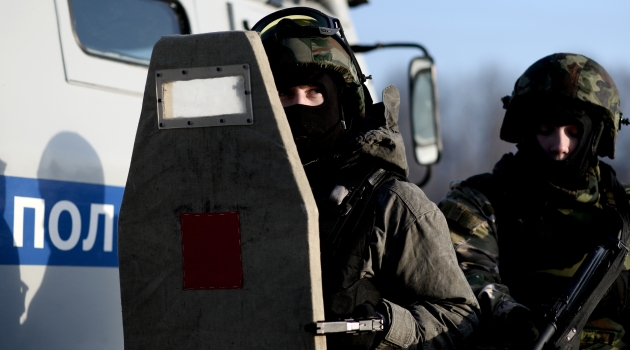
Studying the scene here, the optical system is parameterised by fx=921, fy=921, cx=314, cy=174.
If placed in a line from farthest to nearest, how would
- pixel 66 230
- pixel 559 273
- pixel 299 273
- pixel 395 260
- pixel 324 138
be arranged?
pixel 559 273, pixel 66 230, pixel 324 138, pixel 395 260, pixel 299 273

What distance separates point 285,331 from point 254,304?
103 millimetres

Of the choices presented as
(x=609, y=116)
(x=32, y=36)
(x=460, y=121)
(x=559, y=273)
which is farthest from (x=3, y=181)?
(x=460, y=121)

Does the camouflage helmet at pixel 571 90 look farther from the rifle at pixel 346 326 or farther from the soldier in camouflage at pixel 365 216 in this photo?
the rifle at pixel 346 326

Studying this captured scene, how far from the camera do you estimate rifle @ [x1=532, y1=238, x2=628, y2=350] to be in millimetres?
3137

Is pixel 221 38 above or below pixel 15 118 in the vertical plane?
above

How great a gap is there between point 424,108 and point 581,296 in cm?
147

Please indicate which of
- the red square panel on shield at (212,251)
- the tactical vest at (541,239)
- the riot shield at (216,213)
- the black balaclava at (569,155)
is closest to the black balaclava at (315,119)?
the riot shield at (216,213)

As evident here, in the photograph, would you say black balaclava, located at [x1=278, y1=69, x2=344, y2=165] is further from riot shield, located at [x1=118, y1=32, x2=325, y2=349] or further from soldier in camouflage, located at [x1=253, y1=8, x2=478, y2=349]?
riot shield, located at [x1=118, y1=32, x2=325, y2=349]

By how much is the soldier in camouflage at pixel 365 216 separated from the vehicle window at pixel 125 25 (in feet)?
2.56

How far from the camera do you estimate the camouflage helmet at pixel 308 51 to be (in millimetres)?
2693

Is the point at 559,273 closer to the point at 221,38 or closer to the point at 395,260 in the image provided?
the point at 395,260

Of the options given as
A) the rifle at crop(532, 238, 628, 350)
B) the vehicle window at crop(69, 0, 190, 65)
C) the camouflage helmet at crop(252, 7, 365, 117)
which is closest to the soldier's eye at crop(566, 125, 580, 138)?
the rifle at crop(532, 238, 628, 350)

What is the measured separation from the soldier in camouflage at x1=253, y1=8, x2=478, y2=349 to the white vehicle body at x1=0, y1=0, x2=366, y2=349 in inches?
28.1

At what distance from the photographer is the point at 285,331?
2.28 metres
